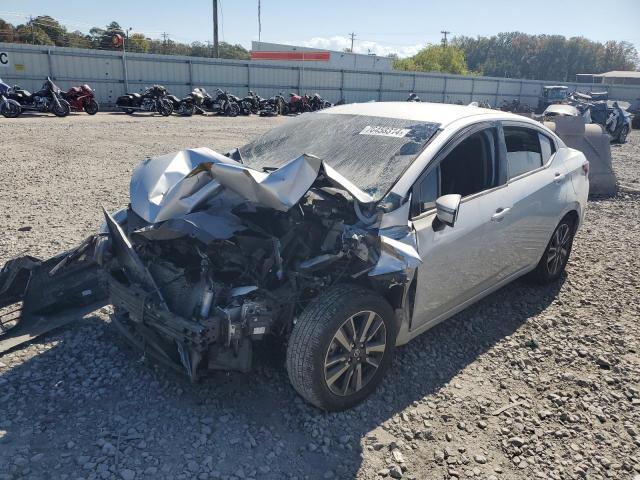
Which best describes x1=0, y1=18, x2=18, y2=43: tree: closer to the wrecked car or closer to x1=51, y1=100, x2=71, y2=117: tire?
x1=51, y1=100, x2=71, y2=117: tire

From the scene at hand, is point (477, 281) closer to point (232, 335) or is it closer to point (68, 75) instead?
point (232, 335)

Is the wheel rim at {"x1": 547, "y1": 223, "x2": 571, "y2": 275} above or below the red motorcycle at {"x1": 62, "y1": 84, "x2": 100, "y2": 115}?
below

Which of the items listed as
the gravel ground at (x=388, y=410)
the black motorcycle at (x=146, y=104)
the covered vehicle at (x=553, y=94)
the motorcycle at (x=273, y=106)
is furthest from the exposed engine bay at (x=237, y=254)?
the covered vehicle at (x=553, y=94)

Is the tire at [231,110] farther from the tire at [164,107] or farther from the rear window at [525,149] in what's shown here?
the rear window at [525,149]

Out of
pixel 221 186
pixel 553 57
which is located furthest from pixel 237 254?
pixel 553 57

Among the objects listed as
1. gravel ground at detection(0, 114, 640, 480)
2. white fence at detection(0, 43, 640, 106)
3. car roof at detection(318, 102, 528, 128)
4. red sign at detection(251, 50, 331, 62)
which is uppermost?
red sign at detection(251, 50, 331, 62)

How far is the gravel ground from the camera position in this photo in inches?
104

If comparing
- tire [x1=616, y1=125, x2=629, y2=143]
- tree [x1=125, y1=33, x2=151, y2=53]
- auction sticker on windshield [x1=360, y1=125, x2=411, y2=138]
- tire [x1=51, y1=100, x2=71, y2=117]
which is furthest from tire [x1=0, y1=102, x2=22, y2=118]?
tree [x1=125, y1=33, x2=151, y2=53]

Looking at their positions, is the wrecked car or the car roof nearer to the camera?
the wrecked car

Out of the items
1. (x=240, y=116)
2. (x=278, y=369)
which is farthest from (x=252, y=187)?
(x=240, y=116)

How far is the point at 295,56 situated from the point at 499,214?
2100 inches

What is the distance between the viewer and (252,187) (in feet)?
9.65

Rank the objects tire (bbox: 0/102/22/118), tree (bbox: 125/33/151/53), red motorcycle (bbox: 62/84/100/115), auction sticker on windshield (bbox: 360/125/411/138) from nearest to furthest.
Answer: auction sticker on windshield (bbox: 360/125/411/138) < tire (bbox: 0/102/22/118) < red motorcycle (bbox: 62/84/100/115) < tree (bbox: 125/33/151/53)

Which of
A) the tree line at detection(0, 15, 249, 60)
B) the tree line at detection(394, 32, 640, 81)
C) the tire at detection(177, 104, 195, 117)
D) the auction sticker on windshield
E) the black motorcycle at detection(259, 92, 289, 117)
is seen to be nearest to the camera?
the auction sticker on windshield
